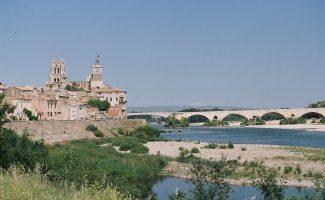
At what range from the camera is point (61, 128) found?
65000mm

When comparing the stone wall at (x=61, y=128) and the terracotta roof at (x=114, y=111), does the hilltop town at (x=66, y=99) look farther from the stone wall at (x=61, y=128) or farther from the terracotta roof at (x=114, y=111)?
the stone wall at (x=61, y=128)

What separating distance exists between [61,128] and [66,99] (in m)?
24.7

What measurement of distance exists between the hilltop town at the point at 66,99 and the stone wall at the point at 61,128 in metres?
3.21

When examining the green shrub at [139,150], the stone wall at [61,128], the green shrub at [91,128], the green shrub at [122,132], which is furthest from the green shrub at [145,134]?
the green shrub at [139,150]

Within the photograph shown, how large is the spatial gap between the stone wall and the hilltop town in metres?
3.21

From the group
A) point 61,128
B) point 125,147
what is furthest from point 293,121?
point 125,147

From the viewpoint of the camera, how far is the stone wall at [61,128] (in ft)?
187

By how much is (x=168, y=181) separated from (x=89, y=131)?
117 ft

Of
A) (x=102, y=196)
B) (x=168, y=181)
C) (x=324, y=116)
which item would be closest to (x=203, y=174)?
(x=102, y=196)

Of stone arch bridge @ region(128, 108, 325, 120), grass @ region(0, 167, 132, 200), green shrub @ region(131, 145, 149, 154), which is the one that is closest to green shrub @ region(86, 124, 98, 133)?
green shrub @ region(131, 145, 149, 154)

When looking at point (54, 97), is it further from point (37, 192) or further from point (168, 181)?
point (37, 192)

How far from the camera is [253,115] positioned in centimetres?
14762

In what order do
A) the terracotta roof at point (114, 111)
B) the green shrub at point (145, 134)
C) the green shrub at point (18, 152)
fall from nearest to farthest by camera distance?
the green shrub at point (18, 152) → the green shrub at point (145, 134) → the terracotta roof at point (114, 111)

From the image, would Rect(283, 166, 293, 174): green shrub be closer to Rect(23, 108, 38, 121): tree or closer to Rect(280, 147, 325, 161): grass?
Rect(280, 147, 325, 161): grass
